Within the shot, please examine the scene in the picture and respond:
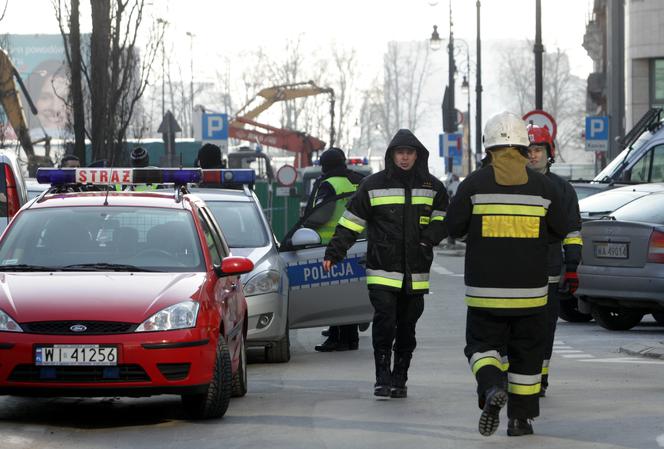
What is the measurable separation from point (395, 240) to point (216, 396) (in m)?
1.95

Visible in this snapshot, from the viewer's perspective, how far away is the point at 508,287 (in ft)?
28.8

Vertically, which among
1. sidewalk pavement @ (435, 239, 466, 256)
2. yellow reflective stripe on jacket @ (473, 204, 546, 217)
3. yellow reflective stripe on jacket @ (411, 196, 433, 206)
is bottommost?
sidewalk pavement @ (435, 239, 466, 256)

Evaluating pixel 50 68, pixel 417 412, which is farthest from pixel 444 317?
pixel 50 68

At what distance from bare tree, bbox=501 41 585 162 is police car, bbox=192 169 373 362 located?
112 m

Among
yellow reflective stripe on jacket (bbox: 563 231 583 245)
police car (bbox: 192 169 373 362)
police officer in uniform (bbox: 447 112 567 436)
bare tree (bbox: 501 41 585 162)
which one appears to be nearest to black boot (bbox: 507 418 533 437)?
police officer in uniform (bbox: 447 112 567 436)

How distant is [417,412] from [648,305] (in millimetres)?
6484

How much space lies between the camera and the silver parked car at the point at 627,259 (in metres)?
16.0

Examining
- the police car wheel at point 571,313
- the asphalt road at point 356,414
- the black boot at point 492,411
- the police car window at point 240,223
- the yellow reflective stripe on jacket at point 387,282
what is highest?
the police car window at point 240,223

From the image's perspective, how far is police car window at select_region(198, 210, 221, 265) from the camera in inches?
424

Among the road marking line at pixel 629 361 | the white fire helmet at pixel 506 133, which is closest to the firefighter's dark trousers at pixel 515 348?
the white fire helmet at pixel 506 133

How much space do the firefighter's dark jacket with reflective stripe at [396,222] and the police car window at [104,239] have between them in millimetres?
1104

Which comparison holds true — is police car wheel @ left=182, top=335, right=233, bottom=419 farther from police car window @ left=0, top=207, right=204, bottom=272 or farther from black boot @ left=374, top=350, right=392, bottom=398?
black boot @ left=374, top=350, right=392, bottom=398

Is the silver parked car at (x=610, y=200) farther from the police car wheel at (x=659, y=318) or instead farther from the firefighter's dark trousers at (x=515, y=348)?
the firefighter's dark trousers at (x=515, y=348)

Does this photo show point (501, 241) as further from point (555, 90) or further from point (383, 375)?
point (555, 90)
